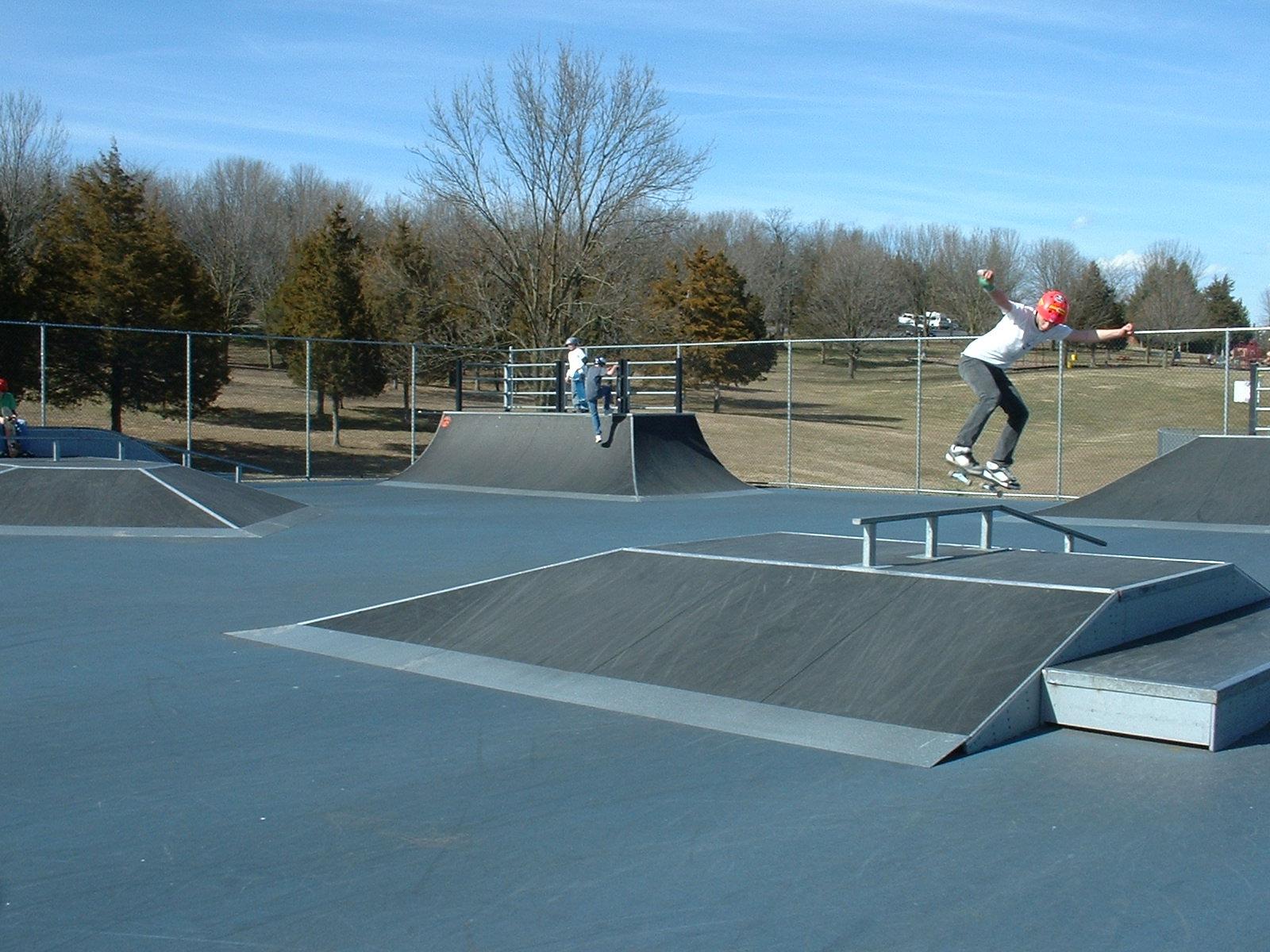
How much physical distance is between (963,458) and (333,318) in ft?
106

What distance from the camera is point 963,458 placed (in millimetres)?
8484

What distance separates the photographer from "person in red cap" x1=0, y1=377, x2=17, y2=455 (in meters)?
18.0

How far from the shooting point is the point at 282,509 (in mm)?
17812

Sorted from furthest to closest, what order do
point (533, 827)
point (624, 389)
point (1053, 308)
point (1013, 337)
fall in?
point (624, 389)
point (1013, 337)
point (1053, 308)
point (533, 827)

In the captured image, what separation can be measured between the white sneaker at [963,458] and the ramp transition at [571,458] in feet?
41.0

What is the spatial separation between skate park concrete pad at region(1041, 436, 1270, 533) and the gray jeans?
956 cm

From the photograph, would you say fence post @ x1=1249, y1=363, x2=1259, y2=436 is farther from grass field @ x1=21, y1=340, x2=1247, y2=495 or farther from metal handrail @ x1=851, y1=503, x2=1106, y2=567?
metal handrail @ x1=851, y1=503, x2=1106, y2=567

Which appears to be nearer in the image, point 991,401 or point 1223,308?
point 991,401

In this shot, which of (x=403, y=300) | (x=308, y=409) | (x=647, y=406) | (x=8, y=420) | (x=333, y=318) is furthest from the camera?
(x=403, y=300)

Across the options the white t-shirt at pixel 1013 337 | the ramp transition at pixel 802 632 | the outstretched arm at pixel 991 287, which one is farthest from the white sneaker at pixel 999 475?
the outstretched arm at pixel 991 287

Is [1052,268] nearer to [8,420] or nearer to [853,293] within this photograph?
[853,293]

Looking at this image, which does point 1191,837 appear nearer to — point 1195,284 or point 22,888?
point 22,888

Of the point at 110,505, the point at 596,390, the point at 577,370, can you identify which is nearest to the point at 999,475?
the point at 110,505

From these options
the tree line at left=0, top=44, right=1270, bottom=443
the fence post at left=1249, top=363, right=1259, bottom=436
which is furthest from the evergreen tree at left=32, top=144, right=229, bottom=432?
the fence post at left=1249, top=363, right=1259, bottom=436
